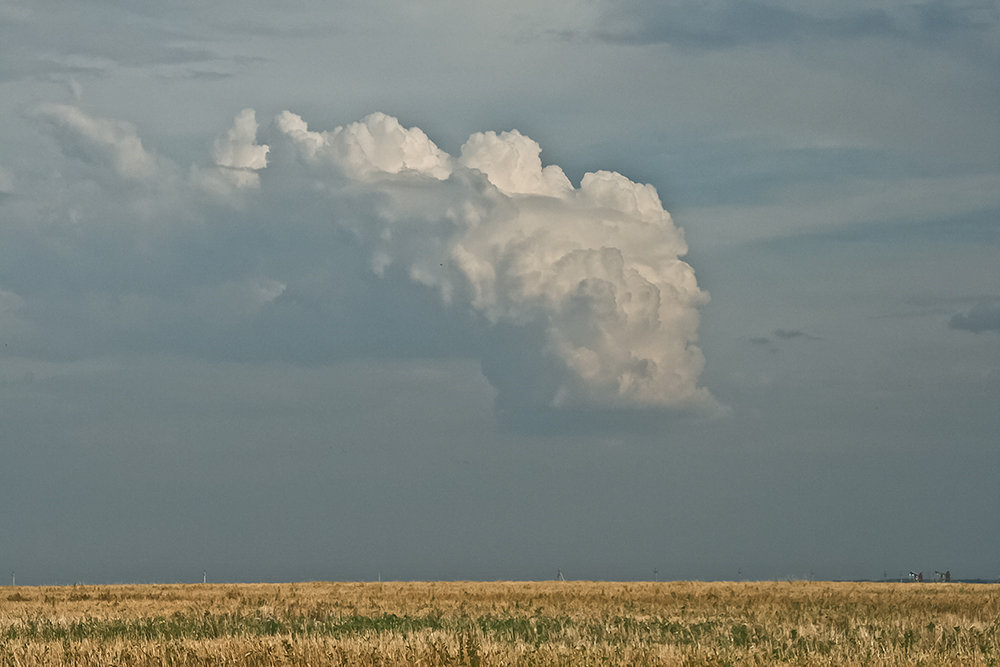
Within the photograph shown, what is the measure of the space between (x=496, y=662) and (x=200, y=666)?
584 centimetres

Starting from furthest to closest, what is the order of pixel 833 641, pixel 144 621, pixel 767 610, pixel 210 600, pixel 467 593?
Answer: pixel 467 593 < pixel 210 600 < pixel 767 610 < pixel 144 621 < pixel 833 641

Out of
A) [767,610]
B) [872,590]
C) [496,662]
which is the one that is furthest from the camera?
[872,590]

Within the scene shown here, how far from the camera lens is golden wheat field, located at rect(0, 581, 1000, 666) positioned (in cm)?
2441

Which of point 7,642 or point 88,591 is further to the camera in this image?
point 88,591

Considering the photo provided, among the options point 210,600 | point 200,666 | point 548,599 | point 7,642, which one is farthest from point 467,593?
point 200,666

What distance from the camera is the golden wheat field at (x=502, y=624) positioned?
80.1 feet

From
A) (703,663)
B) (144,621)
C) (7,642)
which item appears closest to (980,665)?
(703,663)

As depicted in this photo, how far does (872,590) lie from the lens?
219 ft

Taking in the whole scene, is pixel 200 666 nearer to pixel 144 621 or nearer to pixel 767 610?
pixel 144 621

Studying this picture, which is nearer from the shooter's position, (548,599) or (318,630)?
(318,630)

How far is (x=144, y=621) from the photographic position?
124 feet

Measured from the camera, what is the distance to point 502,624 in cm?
3728

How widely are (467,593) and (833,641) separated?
30740 mm

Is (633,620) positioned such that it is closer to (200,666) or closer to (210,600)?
(200,666)
